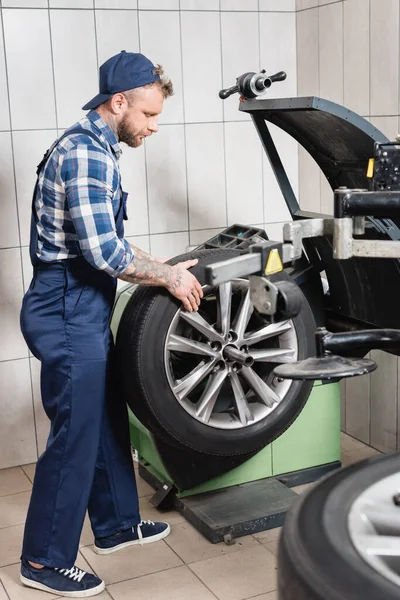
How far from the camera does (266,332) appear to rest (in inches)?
119

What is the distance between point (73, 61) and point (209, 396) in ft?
6.18

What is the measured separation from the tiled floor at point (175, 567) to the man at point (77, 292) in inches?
4.3

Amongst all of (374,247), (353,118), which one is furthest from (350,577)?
(353,118)

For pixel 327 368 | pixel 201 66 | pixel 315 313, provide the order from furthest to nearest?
pixel 201 66 < pixel 315 313 < pixel 327 368

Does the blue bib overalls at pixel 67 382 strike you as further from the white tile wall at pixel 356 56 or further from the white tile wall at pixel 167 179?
the white tile wall at pixel 356 56

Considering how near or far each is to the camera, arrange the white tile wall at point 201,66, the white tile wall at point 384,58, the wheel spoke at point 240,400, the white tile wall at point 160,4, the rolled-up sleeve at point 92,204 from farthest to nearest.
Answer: the white tile wall at point 201,66
the white tile wall at point 160,4
the white tile wall at point 384,58
the wheel spoke at point 240,400
the rolled-up sleeve at point 92,204

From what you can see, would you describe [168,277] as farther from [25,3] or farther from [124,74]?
[25,3]

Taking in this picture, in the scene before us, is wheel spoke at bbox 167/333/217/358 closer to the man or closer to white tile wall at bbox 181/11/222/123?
the man

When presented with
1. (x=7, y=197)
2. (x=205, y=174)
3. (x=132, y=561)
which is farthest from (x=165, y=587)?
(x=205, y=174)

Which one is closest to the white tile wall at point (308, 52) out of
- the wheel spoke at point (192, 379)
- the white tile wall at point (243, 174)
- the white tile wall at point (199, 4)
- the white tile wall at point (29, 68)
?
the white tile wall at point (243, 174)

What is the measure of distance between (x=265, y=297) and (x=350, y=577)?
0.54 metres

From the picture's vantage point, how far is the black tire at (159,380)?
112 inches

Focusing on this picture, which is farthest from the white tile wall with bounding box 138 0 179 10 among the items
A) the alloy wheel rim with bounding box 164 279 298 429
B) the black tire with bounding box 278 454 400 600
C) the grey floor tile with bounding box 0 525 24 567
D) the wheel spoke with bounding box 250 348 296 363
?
the black tire with bounding box 278 454 400 600

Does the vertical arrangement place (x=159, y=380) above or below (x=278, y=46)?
below
